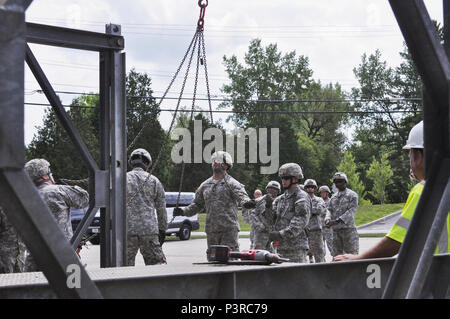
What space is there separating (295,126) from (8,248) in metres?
65.7

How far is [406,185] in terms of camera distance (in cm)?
6116

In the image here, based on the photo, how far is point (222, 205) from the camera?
25.9 ft

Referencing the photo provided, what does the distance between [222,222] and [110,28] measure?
3401 mm

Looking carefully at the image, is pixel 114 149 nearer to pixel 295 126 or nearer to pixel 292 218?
pixel 292 218

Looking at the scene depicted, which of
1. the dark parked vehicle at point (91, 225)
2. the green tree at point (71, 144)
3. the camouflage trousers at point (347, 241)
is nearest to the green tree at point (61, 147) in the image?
the green tree at point (71, 144)

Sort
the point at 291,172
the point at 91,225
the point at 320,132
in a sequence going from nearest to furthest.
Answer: the point at 291,172 < the point at 91,225 < the point at 320,132

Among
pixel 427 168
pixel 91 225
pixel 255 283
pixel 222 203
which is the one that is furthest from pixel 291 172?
pixel 91 225

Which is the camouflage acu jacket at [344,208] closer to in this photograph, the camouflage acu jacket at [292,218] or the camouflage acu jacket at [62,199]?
the camouflage acu jacket at [292,218]

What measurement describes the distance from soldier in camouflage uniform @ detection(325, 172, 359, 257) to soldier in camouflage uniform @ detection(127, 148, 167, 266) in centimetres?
483

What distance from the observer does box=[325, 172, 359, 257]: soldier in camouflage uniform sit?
11.7 metres

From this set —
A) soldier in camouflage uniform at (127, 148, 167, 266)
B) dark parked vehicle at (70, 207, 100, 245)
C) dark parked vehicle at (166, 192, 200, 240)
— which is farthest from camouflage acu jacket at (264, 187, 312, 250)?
dark parked vehicle at (166, 192, 200, 240)

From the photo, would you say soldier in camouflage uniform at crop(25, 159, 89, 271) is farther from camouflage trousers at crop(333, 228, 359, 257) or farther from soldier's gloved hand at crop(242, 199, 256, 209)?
camouflage trousers at crop(333, 228, 359, 257)
